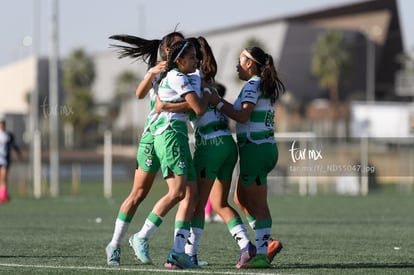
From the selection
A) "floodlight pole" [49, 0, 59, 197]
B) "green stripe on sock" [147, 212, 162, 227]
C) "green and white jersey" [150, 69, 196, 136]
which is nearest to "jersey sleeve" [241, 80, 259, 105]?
"green and white jersey" [150, 69, 196, 136]

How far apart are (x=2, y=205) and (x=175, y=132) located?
1601 centimetres

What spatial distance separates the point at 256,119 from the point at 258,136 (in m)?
0.17

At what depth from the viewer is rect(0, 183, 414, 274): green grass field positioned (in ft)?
32.0

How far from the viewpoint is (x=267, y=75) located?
10164 millimetres

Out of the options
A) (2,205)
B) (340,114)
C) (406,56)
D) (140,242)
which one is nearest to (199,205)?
(140,242)

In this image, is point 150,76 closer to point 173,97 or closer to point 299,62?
point 173,97

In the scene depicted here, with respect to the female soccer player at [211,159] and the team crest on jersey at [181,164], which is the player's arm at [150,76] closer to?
the female soccer player at [211,159]

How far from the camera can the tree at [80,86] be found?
285 ft

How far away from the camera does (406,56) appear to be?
96.5 meters

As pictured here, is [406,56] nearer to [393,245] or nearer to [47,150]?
[47,150]

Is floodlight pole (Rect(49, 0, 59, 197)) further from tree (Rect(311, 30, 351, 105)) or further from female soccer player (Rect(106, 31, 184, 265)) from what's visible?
tree (Rect(311, 30, 351, 105))

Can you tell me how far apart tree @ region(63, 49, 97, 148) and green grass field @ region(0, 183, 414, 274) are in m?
62.0

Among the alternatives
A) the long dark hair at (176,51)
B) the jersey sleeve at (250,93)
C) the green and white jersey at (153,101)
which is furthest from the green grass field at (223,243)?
the long dark hair at (176,51)

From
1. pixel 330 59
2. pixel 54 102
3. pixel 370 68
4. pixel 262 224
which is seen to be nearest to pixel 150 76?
pixel 262 224
